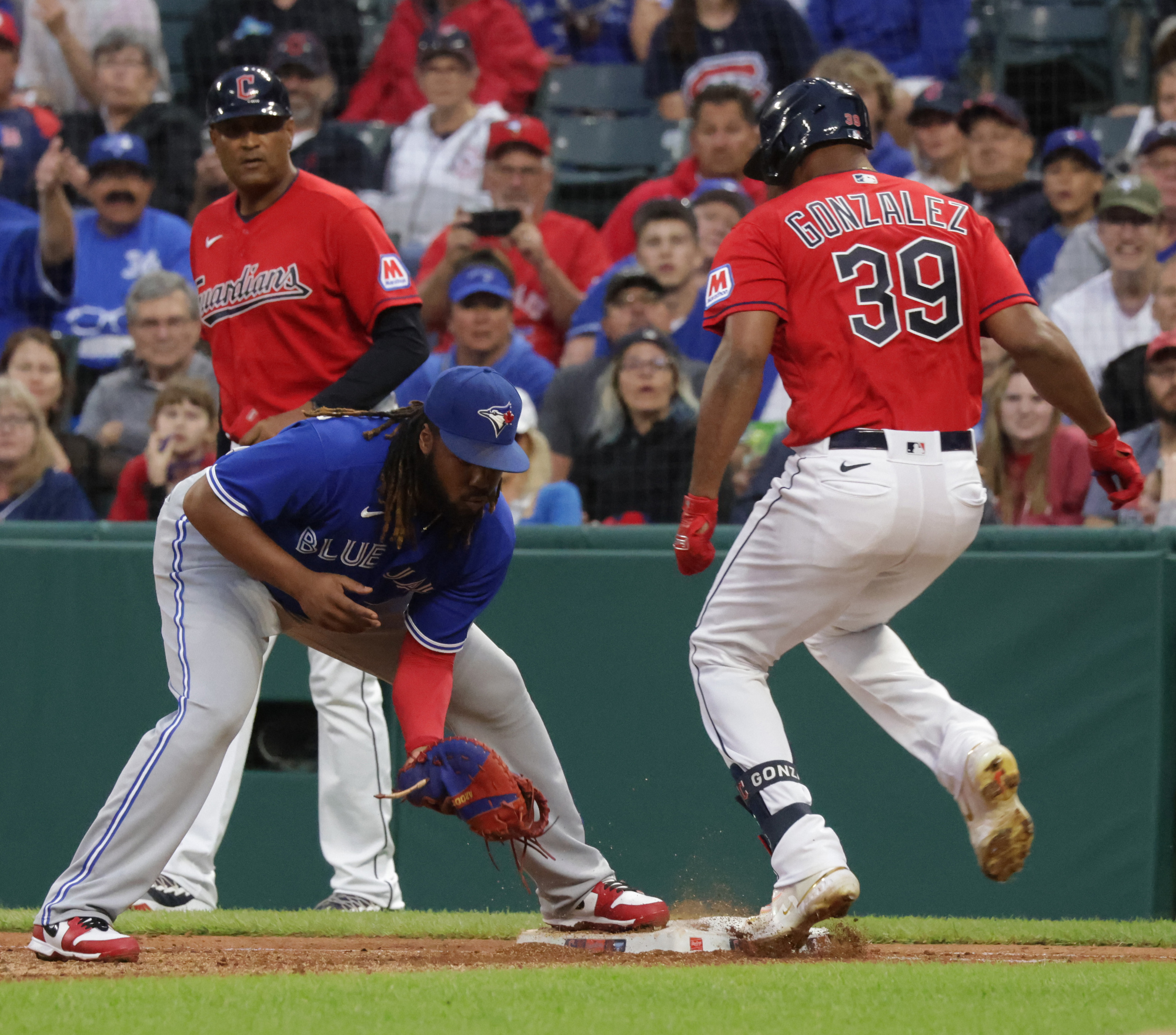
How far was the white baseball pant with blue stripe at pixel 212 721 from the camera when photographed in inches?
156

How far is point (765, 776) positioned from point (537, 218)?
212 inches

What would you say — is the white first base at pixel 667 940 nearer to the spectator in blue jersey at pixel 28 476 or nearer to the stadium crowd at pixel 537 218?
the stadium crowd at pixel 537 218

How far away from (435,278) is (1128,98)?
14.7 ft

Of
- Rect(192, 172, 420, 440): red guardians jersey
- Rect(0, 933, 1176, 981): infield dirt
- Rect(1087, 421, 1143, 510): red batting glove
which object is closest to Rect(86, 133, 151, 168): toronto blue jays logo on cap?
Rect(192, 172, 420, 440): red guardians jersey

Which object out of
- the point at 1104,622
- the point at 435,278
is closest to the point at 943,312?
the point at 1104,622

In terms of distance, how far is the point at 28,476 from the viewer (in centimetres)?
687

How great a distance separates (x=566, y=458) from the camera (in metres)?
7.13

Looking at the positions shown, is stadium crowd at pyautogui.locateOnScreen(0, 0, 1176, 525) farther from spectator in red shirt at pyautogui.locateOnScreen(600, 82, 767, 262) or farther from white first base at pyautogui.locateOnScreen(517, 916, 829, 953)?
white first base at pyautogui.locateOnScreen(517, 916, 829, 953)

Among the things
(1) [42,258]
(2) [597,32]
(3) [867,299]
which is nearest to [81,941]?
(3) [867,299]

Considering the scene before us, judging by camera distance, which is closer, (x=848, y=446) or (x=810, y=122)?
(x=848, y=446)

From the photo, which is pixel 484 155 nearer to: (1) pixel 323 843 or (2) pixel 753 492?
(2) pixel 753 492

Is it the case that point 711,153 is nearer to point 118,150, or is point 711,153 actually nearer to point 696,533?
point 118,150

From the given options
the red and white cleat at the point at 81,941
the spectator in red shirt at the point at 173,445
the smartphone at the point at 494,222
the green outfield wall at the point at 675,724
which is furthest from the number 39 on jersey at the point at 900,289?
the smartphone at the point at 494,222

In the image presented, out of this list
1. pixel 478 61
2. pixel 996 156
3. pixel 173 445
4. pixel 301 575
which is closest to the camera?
pixel 301 575
